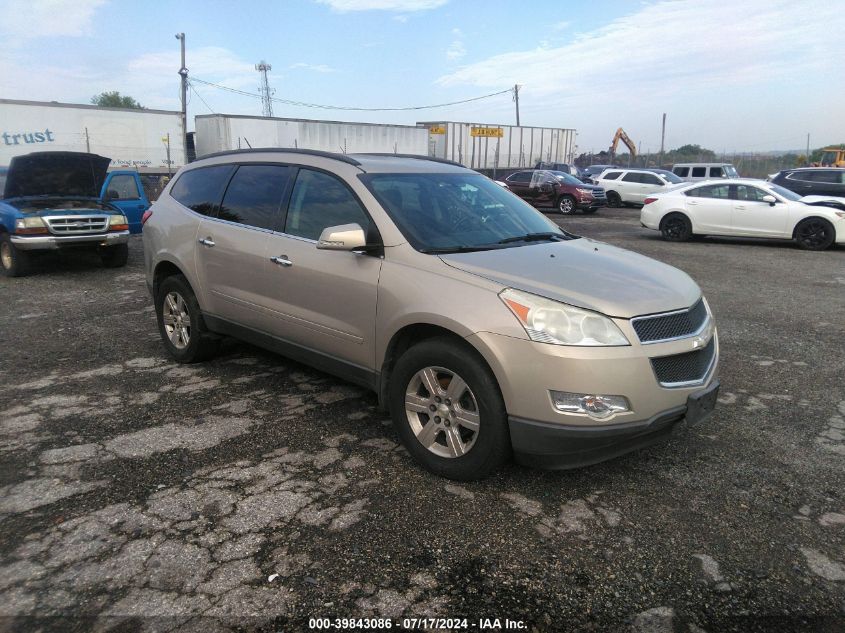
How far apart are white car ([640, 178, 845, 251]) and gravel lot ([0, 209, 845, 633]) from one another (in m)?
9.99

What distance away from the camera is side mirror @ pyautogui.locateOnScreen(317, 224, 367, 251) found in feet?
11.8

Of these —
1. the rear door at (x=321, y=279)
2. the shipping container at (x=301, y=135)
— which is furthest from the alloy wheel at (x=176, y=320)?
the shipping container at (x=301, y=135)

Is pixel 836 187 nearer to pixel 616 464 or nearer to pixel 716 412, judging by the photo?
pixel 716 412

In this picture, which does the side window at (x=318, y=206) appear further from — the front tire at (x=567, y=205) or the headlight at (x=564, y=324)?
the front tire at (x=567, y=205)

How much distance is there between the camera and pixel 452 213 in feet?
13.6

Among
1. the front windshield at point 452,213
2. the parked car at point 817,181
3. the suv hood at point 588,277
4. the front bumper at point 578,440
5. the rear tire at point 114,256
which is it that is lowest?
the front bumper at point 578,440

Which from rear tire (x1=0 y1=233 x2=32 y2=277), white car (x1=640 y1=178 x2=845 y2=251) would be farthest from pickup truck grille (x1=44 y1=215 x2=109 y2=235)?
white car (x1=640 y1=178 x2=845 y2=251)

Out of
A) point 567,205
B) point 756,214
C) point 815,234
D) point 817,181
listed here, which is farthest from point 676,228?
point 567,205

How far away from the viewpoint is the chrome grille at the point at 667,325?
3.14 metres

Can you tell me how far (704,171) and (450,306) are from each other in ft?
82.9

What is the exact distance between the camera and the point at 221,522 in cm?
304

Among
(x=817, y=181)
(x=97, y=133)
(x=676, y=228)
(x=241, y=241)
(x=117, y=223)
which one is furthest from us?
(x=97, y=133)

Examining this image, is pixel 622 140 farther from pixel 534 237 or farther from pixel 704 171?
pixel 534 237

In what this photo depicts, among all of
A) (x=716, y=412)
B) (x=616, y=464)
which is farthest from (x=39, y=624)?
(x=716, y=412)
